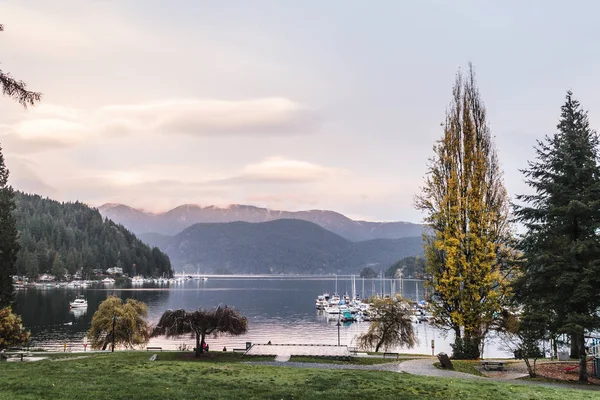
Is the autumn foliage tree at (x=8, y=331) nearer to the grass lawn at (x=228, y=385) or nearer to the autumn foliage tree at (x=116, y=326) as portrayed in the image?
the autumn foliage tree at (x=116, y=326)

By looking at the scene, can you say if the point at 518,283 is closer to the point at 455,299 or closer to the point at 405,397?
the point at 455,299

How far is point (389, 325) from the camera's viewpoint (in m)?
56.1

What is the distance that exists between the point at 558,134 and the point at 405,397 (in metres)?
20.8

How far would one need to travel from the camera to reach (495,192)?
3616cm

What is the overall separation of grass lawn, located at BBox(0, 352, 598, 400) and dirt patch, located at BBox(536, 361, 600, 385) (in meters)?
6.66

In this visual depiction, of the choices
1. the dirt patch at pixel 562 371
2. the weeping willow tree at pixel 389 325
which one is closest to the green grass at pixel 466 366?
the dirt patch at pixel 562 371

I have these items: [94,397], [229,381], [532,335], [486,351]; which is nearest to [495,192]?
[532,335]

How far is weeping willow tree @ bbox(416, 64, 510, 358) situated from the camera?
1336 inches

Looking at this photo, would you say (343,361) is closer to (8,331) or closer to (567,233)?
(567,233)

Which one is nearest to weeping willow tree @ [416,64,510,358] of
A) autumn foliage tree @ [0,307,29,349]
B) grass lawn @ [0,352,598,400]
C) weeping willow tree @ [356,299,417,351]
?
grass lawn @ [0,352,598,400]

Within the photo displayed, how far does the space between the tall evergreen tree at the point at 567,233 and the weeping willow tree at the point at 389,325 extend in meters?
27.7

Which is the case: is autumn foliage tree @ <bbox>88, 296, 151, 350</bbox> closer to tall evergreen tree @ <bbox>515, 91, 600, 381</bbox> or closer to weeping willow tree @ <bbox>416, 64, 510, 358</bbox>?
weeping willow tree @ <bbox>416, 64, 510, 358</bbox>

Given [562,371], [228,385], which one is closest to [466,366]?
[562,371]

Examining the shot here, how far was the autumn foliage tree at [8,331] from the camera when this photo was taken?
51.0m
